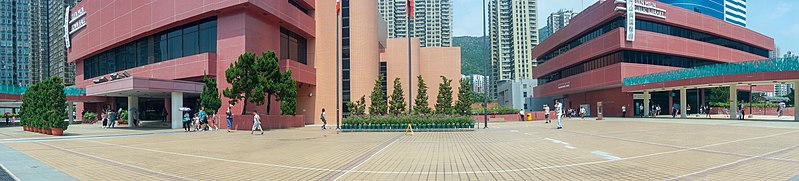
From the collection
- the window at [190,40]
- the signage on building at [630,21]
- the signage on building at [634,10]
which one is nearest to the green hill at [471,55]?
the signage on building at [634,10]

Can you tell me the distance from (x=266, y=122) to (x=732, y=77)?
3502 cm

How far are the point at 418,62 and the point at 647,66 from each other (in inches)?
1042

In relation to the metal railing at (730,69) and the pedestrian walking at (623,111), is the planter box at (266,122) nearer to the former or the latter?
the metal railing at (730,69)

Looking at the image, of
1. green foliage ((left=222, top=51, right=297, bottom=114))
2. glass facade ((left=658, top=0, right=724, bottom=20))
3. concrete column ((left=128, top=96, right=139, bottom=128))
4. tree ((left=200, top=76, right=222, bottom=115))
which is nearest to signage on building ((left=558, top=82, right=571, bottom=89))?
green foliage ((left=222, top=51, right=297, bottom=114))

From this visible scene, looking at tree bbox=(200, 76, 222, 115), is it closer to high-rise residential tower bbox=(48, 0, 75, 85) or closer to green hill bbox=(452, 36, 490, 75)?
high-rise residential tower bbox=(48, 0, 75, 85)

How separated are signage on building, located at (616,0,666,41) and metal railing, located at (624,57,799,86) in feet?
16.4

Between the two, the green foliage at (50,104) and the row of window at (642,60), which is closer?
the green foliage at (50,104)

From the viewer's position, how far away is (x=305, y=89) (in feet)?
149

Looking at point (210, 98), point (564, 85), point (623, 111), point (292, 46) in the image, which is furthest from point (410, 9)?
point (564, 85)

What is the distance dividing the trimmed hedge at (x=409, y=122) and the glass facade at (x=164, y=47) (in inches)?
681

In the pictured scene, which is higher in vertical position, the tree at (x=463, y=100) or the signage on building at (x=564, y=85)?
the signage on building at (x=564, y=85)

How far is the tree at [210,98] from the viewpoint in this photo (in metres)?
30.3

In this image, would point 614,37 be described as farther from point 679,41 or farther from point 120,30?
point 120,30

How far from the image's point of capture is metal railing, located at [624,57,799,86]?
97.0 ft
